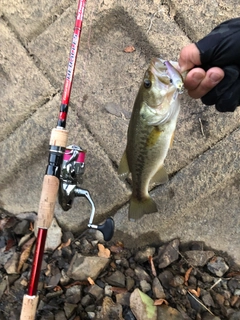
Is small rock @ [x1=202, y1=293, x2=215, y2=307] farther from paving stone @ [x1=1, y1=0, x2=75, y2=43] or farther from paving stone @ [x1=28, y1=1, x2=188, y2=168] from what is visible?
paving stone @ [x1=1, y1=0, x2=75, y2=43]

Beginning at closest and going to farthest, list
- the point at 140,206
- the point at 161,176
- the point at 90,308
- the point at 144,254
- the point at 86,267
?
the point at 161,176, the point at 140,206, the point at 90,308, the point at 86,267, the point at 144,254

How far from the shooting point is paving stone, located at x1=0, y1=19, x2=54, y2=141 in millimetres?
2928

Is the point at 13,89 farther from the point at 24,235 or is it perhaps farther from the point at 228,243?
the point at 228,243

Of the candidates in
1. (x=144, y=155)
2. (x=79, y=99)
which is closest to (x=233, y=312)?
(x=144, y=155)

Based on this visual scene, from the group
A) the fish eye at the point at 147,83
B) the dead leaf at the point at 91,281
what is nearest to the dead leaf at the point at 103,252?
the dead leaf at the point at 91,281

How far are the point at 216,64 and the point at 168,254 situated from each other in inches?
57.0

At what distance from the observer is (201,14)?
9.14 ft

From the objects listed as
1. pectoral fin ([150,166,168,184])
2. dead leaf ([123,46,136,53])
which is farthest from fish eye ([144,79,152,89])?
dead leaf ([123,46,136,53])

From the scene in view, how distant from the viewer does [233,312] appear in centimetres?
267

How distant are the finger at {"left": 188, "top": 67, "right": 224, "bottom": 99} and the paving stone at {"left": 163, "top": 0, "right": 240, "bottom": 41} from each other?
0.87 metres

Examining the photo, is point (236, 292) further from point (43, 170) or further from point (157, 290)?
point (43, 170)

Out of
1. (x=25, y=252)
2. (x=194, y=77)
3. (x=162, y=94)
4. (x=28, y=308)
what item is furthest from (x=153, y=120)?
(x=25, y=252)

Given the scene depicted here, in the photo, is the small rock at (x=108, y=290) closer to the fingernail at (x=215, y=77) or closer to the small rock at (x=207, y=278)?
the small rock at (x=207, y=278)

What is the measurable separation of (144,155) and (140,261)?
1190 millimetres
